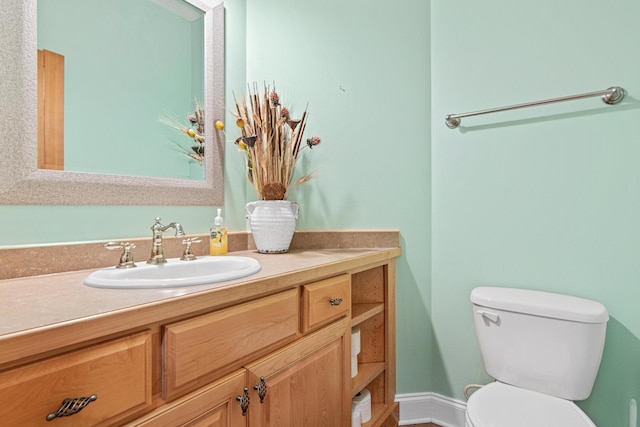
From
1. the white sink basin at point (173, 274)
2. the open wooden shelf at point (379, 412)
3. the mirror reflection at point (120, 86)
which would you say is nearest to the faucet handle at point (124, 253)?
the white sink basin at point (173, 274)

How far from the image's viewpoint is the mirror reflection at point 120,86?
102cm

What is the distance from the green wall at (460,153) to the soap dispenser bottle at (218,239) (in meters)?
0.08

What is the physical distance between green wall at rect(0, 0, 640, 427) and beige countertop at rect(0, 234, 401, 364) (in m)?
0.41

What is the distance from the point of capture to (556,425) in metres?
0.99

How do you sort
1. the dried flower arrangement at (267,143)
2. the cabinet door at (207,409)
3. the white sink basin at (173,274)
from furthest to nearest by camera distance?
1. the dried flower arrangement at (267,143)
2. the white sink basin at (173,274)
3. the cabinet door at (207,409)

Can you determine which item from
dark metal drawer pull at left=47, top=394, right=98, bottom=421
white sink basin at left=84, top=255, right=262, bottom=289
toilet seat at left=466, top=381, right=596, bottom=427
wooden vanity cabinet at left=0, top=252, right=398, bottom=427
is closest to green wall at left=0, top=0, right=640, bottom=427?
white sink basin at left=84, top=255, right=262, bottom=289

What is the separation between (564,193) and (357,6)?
1255mm

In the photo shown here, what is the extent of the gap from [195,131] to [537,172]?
141cm

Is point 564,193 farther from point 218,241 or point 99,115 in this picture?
point 99,115

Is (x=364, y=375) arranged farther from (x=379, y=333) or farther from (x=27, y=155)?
(x=27, y=155)

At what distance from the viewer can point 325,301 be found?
1.14 m

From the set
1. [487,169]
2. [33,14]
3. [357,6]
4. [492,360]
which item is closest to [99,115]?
[33,14]

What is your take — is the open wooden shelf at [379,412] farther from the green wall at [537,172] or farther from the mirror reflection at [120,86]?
the mirror reflection at [120,86]

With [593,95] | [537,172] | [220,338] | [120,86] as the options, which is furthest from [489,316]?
[120,86]
